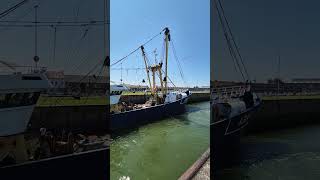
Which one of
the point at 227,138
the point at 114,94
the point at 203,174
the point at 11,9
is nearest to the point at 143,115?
the point at 114,94

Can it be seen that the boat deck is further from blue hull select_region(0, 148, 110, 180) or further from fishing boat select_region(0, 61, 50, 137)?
fishing boat select_region(0, 61, 50, 137)

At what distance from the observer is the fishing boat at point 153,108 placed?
46.2 ft

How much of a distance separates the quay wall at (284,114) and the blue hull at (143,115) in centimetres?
658

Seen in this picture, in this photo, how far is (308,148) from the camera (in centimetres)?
556

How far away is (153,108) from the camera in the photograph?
1761 cm

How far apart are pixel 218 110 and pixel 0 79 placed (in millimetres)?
2794

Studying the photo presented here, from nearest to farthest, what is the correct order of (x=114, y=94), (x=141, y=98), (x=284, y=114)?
(x=284, y=114) → (x=114, y=94) → (x=141, y=98)

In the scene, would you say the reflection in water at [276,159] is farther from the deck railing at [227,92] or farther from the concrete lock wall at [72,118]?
the concrete lock wall at [72,118]

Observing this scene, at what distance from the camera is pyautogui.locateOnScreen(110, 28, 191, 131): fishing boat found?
46.2 ft

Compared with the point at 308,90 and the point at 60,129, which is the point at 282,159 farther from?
the point at 60,129

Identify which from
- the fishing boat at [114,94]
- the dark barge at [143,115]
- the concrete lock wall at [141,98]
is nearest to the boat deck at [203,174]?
the dark barge at [143,115]

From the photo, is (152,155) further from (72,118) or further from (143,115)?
(143,115)

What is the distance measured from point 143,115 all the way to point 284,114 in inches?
457

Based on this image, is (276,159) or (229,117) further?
(276,159)
